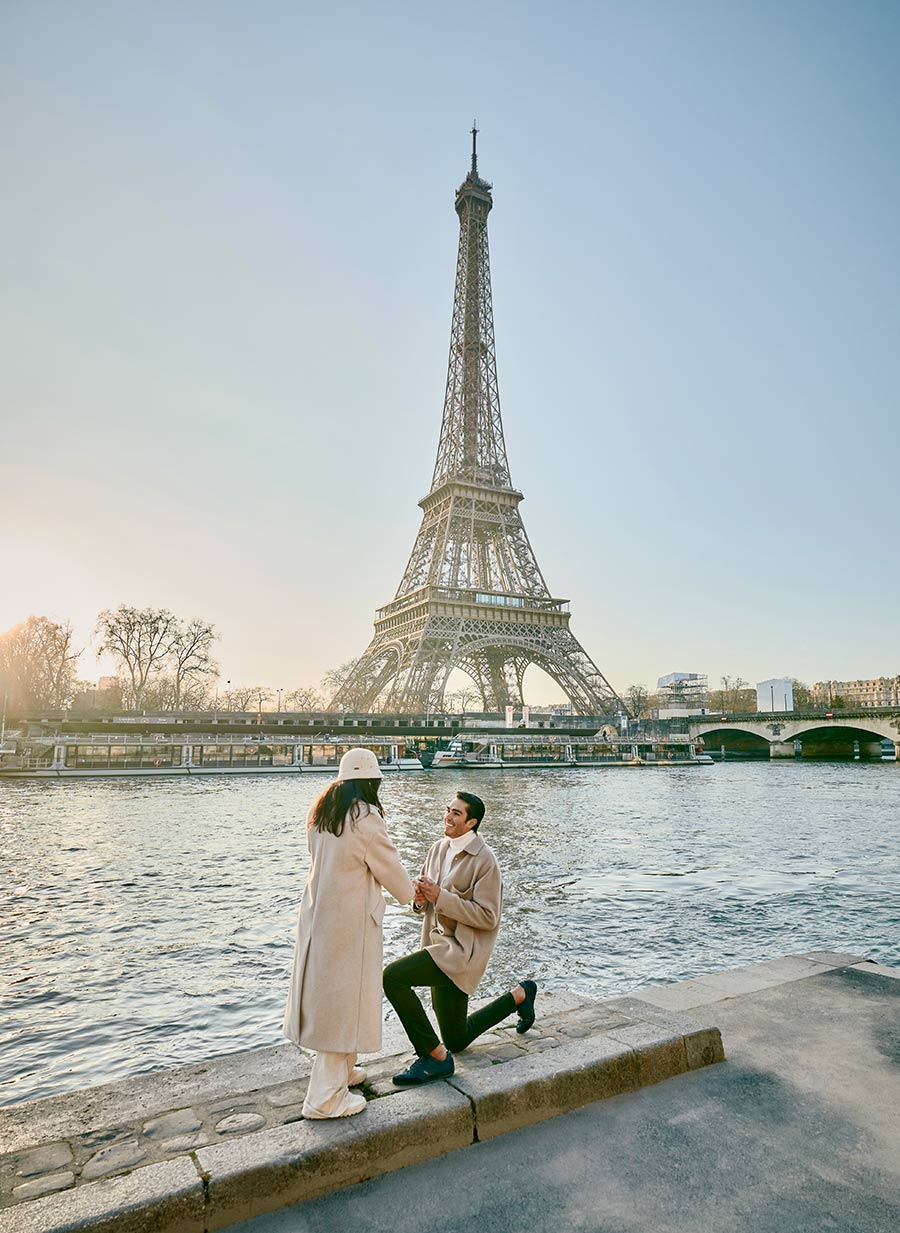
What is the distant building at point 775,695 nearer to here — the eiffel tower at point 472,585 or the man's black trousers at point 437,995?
the eiffel tower at point 472,585

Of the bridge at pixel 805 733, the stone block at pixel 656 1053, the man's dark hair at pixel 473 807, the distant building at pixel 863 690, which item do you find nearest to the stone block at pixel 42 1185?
the man's dark hair at pixel 473 807

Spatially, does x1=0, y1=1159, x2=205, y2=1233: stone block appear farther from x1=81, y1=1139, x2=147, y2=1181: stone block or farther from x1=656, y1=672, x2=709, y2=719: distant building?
x1=656, y1=672, x2=709, y2=719: distant building

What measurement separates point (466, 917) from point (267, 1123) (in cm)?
136

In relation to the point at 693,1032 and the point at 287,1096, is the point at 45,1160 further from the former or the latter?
the point at 693,1032

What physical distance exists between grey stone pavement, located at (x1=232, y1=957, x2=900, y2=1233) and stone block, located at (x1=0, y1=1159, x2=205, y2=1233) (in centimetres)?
27

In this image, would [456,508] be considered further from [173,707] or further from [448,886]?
[448,886]

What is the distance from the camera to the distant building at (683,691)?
12669cm

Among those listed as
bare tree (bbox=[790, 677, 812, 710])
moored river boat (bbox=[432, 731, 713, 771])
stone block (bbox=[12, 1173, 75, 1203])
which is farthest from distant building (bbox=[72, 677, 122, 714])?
bare tree (bbox=[790, 677, 812, 710])

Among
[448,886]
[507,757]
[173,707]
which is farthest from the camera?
[173,707]

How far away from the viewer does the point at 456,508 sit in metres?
66.9

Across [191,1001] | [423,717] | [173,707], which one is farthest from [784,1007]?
[173,707]

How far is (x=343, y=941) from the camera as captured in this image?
3.76 m

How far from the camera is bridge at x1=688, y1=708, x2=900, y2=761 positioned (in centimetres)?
7105

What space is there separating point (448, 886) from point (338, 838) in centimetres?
91
